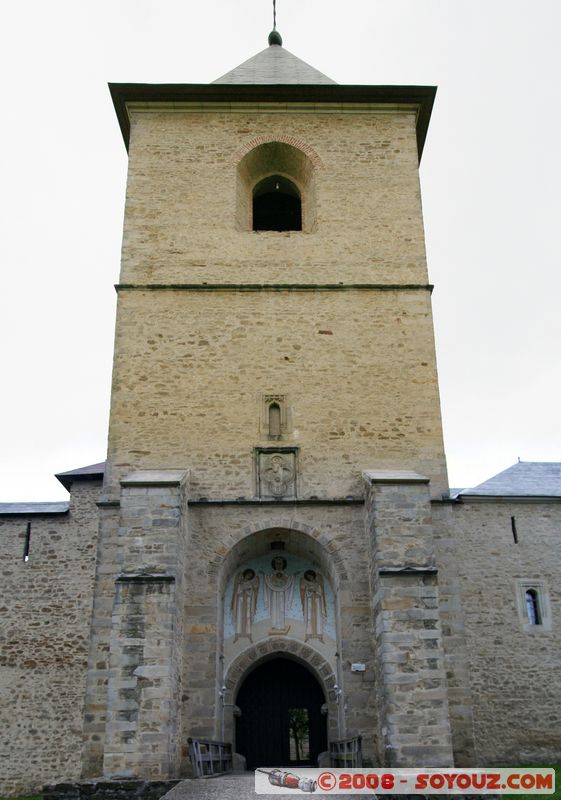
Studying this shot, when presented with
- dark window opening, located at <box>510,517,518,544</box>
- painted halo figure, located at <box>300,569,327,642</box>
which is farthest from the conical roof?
dark window opening, located at <box>510,517,518,544</box>

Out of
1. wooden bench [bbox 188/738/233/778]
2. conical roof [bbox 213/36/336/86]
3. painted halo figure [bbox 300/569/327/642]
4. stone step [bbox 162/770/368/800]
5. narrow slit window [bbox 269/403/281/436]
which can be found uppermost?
conical roof [bbox 213/36/336/86]

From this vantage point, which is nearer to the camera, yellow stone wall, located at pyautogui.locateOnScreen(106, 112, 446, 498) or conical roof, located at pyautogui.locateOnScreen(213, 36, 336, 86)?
yellow stone wall, located at pyautogui.locateOnScreen(106, 112, 446, 498)

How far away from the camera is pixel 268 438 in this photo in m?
11.5

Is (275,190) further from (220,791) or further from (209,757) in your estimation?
(220,791)

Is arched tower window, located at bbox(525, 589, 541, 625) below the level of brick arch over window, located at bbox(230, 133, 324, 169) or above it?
below

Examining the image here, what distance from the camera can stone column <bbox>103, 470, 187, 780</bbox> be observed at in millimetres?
8867

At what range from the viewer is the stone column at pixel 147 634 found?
29.1 ft

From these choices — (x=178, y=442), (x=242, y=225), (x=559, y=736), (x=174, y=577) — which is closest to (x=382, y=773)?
(x=174, y=577)

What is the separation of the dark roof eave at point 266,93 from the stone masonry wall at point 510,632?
25.7 feet

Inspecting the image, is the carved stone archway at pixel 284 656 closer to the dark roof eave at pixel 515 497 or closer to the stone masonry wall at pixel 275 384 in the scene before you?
the stone masonry wall at pixel 275 384

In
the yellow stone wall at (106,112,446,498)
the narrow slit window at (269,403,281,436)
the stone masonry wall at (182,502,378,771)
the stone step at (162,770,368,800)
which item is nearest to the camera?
the stone step at (162,770,368,800)

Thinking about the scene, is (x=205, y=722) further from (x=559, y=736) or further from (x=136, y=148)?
(x=136, y=148)

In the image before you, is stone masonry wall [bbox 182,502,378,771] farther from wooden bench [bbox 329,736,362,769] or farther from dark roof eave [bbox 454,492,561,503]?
dark roof eave [bbox 454,492,561,503]

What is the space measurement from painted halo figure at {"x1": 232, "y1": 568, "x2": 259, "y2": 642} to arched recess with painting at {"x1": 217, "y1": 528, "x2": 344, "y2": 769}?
0.01m
